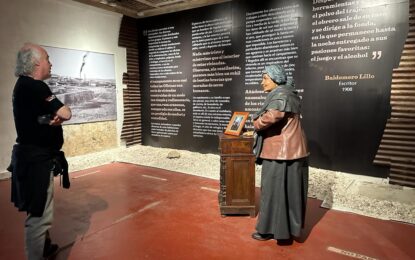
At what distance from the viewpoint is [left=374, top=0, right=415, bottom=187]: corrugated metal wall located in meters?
4.28

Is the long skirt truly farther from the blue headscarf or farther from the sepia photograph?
the sepia photograph

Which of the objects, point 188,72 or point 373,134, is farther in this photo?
point 188,72

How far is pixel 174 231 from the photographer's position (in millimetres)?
3111

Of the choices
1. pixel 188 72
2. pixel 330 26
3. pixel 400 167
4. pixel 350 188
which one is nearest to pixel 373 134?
pixel 400 167

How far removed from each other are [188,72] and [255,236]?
4749mm

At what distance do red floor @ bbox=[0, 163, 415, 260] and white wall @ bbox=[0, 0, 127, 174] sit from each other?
70.5 inches

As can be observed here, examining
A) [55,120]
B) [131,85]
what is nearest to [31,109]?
[55,120]

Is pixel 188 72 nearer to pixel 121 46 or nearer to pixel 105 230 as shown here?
pixel 121 46

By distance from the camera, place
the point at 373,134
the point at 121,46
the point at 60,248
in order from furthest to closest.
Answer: the point at 121,46 → the point at 373,134 → the point at 60,248

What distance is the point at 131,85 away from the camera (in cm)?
766

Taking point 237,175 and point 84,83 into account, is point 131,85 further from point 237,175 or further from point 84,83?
point 237,175

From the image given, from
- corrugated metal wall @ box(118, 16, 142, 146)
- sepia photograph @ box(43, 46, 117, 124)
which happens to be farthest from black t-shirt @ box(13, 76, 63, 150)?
corrugated metal wall @ box(118, 16, 142, 146)

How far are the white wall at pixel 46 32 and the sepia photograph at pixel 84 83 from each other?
180 millimetres

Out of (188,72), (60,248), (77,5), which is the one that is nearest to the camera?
(60,248)
